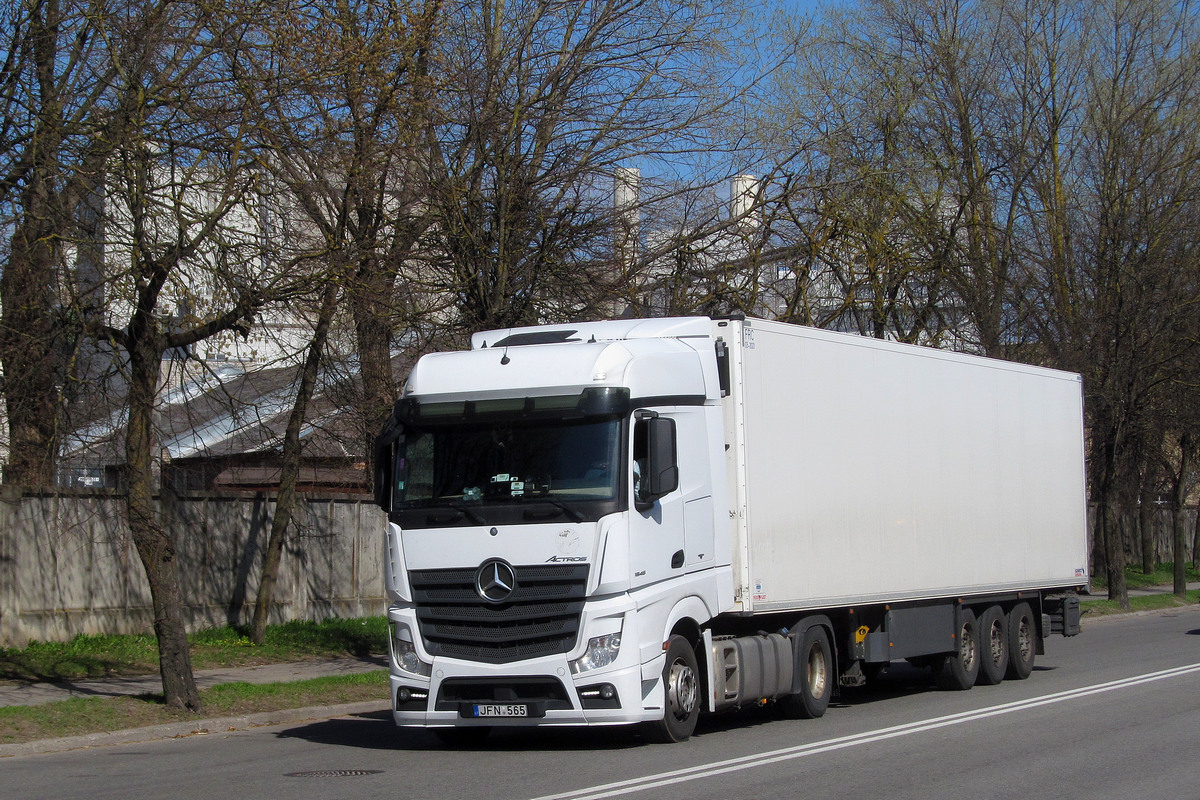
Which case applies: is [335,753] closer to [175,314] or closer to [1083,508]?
[175,314]

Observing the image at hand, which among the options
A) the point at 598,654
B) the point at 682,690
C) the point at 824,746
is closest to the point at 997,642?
the point at 824,746

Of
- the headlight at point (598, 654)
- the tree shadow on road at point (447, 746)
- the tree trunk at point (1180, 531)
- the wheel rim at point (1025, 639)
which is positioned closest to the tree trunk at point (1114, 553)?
the tree trunk at point (1180, 531)

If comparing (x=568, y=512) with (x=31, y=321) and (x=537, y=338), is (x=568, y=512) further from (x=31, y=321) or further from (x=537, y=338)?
(x=31, y=321)

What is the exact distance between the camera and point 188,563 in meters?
19.5

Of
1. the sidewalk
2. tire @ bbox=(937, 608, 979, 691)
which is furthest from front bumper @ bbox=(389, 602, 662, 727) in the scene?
tire @ bbox=(937, 608, 979, 691)

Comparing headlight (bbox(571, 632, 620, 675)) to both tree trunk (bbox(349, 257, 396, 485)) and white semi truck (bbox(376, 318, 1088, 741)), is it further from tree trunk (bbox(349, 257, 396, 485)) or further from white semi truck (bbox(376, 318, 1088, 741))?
tree trunk (bbox(349, 257, 396, 485))

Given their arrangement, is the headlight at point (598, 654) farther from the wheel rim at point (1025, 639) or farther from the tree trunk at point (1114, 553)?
the tree trunk at point (1114, 553)

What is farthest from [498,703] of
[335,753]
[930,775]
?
[930,775]

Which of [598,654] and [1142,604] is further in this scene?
[1142,604]

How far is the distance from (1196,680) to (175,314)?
1280 centimetres

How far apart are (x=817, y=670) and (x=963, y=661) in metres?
3.42

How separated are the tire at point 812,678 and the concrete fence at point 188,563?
30.6ft

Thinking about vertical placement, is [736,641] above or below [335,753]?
above

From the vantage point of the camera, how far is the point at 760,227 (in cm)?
1852
